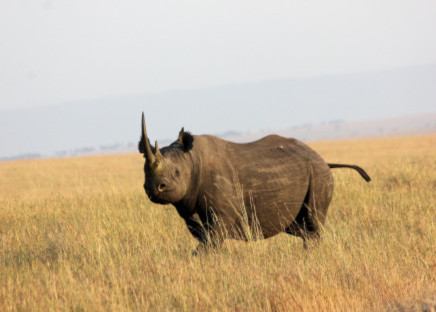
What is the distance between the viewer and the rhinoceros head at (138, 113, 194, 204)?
5.70 meters

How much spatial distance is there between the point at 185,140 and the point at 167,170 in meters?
0.55

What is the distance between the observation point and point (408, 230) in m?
8.19

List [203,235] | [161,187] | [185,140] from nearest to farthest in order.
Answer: [161,187], [185,140], [203,235]

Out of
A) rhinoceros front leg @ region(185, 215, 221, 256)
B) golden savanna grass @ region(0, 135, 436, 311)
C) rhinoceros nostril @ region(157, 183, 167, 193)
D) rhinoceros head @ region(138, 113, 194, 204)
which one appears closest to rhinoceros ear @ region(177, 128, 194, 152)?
rhinoceros head @ region(138, 113, 194, 204)

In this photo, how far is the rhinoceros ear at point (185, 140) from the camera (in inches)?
244

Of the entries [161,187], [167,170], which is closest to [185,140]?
[167,170]

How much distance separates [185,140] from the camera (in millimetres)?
6273

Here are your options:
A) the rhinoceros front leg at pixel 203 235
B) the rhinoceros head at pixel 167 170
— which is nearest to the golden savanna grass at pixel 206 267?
the rhinoceros front leg at pixel 203 235

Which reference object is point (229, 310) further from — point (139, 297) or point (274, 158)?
point (274, 158)

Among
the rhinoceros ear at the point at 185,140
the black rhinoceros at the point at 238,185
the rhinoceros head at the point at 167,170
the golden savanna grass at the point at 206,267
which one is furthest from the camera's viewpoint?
the rhinoceros ear at the point at 185,140

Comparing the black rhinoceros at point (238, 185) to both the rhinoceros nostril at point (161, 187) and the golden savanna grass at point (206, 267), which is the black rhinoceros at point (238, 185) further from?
the golden savanna grass at point (206, 267)

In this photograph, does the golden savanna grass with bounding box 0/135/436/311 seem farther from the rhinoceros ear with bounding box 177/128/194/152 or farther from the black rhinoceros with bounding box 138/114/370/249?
the rhinoceros ear with bounding box 177/128/194/152

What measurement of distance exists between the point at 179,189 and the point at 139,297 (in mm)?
1113

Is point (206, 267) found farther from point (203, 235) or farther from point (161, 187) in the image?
point (161, 187)
